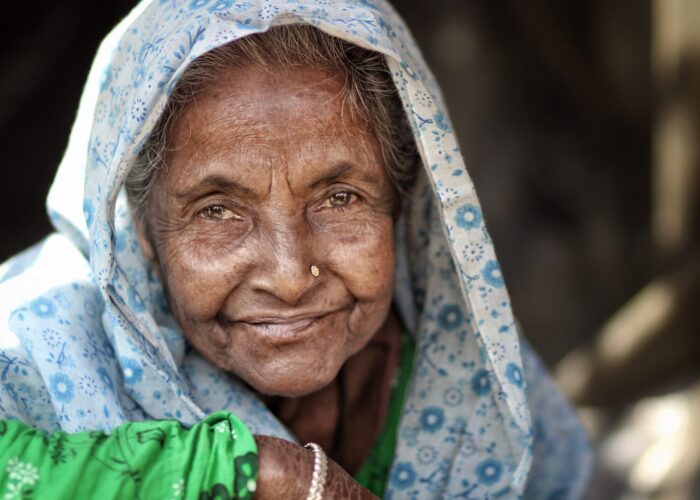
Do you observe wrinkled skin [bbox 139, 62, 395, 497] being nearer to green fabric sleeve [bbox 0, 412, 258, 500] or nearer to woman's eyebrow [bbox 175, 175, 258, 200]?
woman's eyebrow [bbox 175, 175, 258, 200]

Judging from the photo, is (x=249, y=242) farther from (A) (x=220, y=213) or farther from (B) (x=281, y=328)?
(B) (x=281, y=328)

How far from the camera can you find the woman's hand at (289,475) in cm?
172

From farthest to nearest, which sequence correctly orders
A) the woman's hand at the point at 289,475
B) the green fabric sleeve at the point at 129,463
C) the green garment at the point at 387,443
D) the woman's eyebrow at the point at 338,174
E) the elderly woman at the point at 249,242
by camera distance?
1. the green garment at the point at 387,443
2. the woman's eyebrow at the point at 338,174
3. the elderly woman at the point at 249,242
4. the woman's hand at the point at 289,475
5. the green fabric sleeve at the point at 129,463

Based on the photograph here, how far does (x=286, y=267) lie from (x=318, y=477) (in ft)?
1.54

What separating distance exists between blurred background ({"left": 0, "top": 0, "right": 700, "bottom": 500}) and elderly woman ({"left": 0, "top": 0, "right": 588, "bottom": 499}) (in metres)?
1.93

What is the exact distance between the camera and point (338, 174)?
2152mm

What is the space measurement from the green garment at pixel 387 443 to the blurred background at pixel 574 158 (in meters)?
1.56

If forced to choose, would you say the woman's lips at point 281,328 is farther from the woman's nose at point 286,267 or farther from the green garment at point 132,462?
the green garment at point 132,462

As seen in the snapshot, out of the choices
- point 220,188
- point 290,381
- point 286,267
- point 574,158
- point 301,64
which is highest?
point 574,158

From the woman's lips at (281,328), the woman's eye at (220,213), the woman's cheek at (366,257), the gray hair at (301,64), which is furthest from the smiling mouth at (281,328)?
the gray hair at (301,64)

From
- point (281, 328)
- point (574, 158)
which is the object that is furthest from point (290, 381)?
point (574, 158)

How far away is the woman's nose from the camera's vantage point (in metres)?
2.07

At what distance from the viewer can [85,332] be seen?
2.15m

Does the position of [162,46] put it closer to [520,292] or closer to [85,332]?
[85,332]
